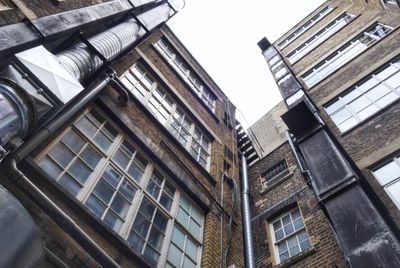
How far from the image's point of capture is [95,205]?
5.30m

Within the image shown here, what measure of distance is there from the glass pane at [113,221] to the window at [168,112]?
390 centimetres

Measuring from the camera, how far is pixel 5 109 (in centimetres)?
353

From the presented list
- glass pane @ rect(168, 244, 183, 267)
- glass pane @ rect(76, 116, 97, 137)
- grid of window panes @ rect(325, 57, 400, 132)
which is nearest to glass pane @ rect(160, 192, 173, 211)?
glass pane @ rect(168, 244, 183, 267)

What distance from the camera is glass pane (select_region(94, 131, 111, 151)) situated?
6.44 meters

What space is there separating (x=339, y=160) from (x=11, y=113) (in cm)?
756

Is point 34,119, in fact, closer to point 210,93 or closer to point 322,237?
point 322,237

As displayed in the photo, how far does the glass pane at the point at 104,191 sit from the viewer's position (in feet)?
18.1

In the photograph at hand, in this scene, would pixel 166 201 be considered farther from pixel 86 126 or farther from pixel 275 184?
pixel 275 184

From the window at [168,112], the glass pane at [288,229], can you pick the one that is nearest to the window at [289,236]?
the glass pane at [288,229]

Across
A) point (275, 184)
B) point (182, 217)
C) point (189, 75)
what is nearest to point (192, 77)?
point (189, 75)

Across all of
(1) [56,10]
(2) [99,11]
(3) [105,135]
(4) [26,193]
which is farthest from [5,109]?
(2) [99,11]

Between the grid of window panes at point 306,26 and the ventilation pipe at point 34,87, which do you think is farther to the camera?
the grid of window panes at point 306,26

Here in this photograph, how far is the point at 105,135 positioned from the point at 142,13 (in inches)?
268

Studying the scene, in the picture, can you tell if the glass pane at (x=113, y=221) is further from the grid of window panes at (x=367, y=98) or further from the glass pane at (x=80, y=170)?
the grid of window panes at (x=367, y=98)
